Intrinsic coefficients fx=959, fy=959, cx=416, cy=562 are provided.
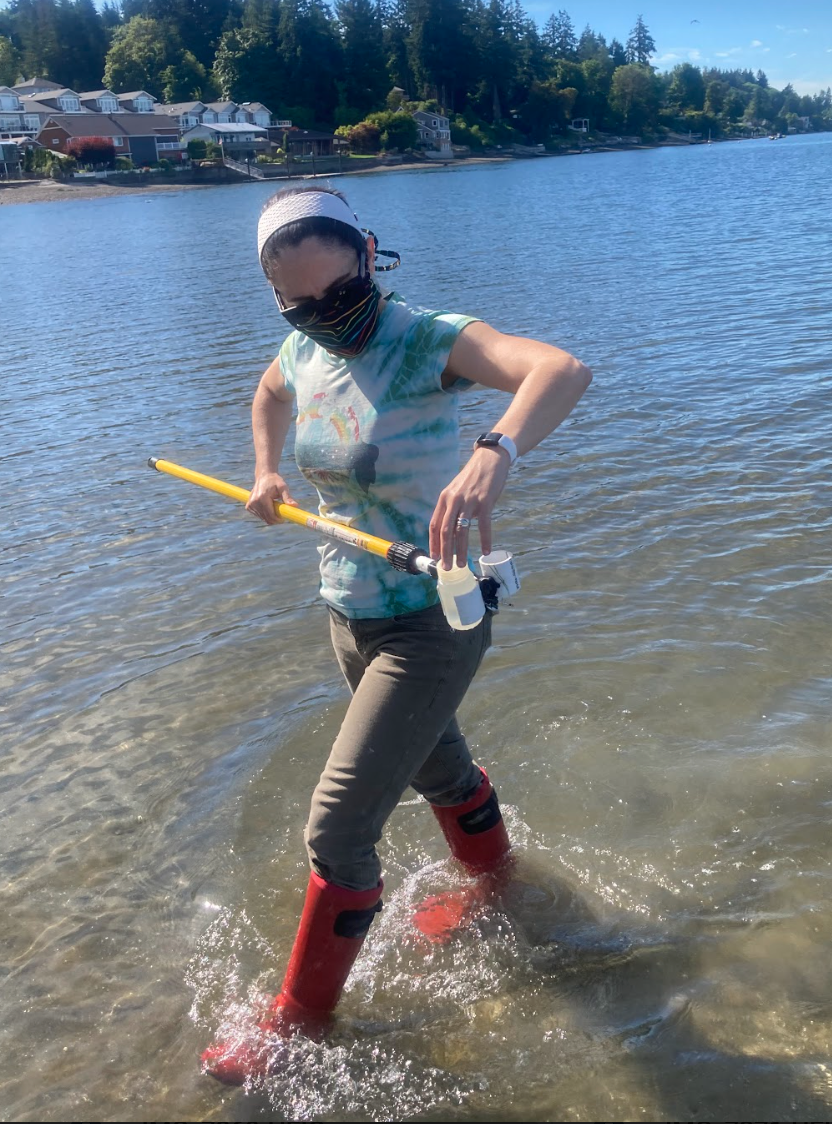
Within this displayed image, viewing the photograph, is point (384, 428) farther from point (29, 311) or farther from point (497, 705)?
point (29, 311)

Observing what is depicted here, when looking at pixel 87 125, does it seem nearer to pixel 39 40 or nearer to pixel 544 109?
pixel 39 40

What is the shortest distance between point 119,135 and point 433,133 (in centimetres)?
4492

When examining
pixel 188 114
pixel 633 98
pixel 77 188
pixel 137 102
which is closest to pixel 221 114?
pixel 188 114

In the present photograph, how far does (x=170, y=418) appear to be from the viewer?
1330 centimetres

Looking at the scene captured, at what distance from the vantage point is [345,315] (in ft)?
10.2

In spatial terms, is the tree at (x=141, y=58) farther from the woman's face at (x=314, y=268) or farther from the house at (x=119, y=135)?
the woman's face at (x=314, y=268)

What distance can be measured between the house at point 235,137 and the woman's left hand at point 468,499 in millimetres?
130065

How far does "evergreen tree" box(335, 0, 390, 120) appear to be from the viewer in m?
159

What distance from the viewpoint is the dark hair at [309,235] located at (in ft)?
9.95

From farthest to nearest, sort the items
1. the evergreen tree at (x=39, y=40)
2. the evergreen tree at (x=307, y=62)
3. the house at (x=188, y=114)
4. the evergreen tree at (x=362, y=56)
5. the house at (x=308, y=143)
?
the evergreen tree at (x=39, y=40) < the evergreen tree at (x=362, y=56) < the evergreen tree at (x=307, y=62) < the house at (x=188, y=114) < the house at (x=308, y=143)

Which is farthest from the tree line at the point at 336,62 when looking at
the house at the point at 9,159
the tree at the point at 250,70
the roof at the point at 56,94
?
the house at the point at 9,159

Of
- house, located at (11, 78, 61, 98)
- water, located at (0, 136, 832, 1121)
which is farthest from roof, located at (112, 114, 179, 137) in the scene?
water, located at (0, 136, 832, 1121)

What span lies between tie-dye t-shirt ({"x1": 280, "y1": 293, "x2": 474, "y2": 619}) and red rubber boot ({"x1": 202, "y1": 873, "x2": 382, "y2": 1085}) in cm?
101

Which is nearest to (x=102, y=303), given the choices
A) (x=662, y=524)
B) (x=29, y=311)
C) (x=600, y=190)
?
(x=29, y=311)
